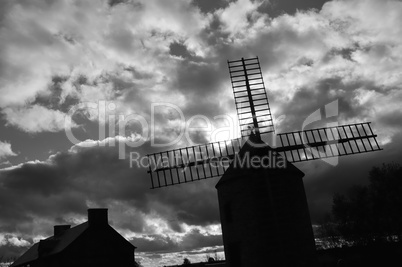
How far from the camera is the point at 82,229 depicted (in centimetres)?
3022

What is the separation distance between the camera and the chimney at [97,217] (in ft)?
99.3

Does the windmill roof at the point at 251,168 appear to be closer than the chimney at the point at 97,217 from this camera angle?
Yes

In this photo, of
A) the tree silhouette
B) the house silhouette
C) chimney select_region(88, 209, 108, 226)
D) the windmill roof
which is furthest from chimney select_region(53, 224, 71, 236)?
the tree silhouette

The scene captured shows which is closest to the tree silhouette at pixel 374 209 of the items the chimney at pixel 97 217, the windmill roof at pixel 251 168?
the windmill roof at pixel 251 168

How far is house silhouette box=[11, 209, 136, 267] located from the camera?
28.2m

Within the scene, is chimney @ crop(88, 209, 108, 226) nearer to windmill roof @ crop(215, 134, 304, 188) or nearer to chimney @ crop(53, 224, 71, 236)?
chimney @ crop(53, 224, 71, 236)

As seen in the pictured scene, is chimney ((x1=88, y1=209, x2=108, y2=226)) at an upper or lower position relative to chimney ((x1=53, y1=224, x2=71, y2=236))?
lower

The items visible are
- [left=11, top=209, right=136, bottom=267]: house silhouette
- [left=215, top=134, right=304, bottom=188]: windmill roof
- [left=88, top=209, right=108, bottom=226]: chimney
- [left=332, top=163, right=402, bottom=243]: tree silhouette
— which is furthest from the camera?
[left=332, top=163, right=402, bottom=243]: tree silhouette

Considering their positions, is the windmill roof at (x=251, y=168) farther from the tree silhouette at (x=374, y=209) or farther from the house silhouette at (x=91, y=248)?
the tree silhouette at (x=374, y=209)

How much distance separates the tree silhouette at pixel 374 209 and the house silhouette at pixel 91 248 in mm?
28260

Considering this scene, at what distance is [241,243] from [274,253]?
6.39 feet

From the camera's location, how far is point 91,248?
2914cm

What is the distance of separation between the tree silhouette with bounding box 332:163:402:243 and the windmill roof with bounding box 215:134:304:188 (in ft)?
78.0

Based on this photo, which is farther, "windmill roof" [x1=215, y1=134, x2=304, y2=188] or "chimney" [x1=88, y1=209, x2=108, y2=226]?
"chimney" [x1=88, y1=209, x2=108, y2=226]
